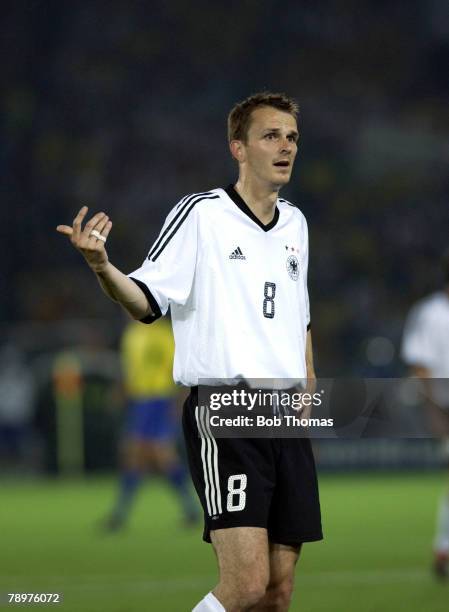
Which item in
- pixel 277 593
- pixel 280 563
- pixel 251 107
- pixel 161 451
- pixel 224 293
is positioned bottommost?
pixel 161 451

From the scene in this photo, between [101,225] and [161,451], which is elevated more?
[101,225]

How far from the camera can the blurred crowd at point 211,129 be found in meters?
24.5

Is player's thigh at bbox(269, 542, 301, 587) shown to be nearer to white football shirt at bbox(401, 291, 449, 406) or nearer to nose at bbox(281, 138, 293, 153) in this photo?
nose at bbox(281, 138, 293, 153)

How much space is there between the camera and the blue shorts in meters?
12.4

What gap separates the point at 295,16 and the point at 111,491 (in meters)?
15.1

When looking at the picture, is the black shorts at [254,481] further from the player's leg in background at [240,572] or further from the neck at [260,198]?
the neck at [260,198]

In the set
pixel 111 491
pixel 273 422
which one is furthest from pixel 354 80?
pixel 273 422

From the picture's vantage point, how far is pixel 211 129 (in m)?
27.5

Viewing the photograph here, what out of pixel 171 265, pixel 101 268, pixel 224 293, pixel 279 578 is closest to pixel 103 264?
pixel 101 268

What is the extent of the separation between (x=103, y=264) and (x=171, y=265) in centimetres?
37

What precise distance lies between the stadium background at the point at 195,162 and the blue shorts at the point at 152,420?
4.98 metres

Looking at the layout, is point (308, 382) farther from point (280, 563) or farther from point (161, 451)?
point (161, 451)

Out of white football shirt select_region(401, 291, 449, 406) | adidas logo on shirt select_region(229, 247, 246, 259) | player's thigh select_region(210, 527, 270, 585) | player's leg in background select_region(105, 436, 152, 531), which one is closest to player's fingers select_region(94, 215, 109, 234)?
adidas logo on shirt select_region(229, 247, 246, 259)

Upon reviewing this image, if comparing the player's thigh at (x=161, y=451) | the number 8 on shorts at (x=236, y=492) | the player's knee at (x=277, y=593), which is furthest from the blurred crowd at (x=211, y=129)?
the number 8 on shorts at (x=236, y=492)
